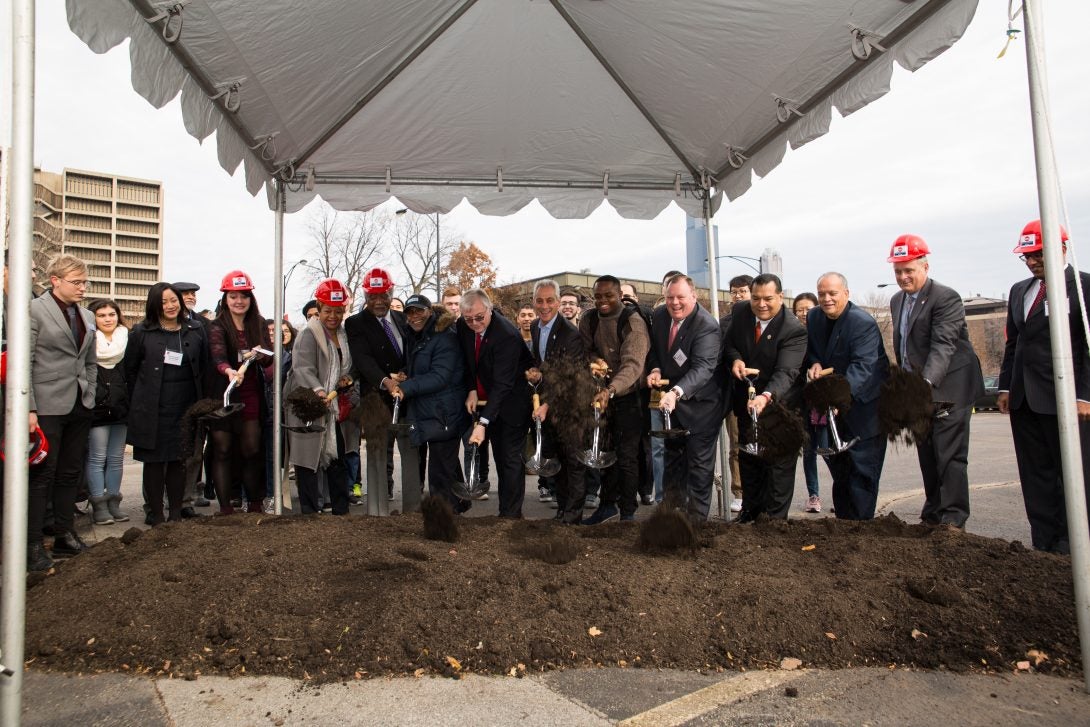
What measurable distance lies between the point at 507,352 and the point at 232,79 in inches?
102

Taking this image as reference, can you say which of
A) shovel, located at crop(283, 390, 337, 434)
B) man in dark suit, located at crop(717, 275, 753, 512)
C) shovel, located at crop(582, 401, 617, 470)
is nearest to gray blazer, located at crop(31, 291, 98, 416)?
shovel, located at crop(283, 390, 337, 434)

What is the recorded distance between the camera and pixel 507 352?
18.5 feet

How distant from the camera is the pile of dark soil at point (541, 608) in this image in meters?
2.82

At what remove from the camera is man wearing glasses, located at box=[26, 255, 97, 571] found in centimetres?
436

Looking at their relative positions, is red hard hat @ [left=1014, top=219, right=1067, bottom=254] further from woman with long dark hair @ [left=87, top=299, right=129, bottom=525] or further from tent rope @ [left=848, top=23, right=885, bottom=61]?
woman with long dark hair @ [left=87, top=299, right=129, bottom=525]

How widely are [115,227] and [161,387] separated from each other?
15539 centimetres

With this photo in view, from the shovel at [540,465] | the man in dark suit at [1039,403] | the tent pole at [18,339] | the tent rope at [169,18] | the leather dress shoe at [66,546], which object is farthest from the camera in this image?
the shovel at [540,465]

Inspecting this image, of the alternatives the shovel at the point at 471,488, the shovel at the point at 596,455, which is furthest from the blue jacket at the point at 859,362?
the shovel at the point at 471,488

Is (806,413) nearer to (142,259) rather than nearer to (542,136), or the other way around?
(542,136)

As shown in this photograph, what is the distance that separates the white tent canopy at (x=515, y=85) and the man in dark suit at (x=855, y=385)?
1.17 m

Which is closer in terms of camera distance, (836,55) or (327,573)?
(327,573)

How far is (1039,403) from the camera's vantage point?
4.28m

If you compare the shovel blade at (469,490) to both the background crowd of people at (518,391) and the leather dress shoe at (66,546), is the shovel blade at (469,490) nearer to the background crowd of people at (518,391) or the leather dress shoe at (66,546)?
the background crowd of people at (518,391)

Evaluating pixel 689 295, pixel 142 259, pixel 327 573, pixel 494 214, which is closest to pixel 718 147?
pixel 689 295
